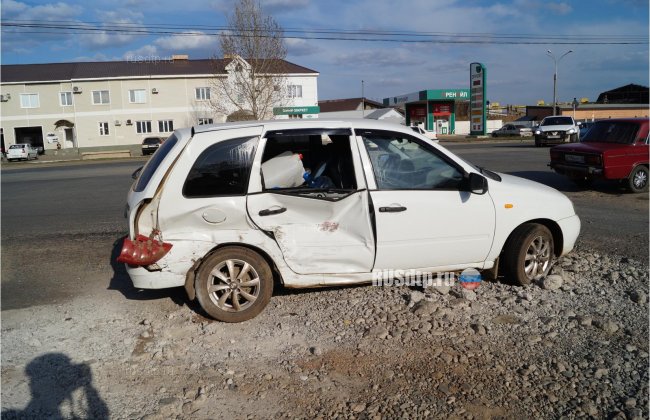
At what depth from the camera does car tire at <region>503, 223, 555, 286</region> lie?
5273 millimetres

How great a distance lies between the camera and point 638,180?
11.8m

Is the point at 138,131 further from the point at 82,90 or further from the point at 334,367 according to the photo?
the point at 334,367

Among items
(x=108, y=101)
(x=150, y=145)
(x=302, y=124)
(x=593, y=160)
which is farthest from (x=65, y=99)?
(x=302, y=124)

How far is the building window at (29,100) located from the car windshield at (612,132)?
58776 millimetres

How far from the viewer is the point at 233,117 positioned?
163 ft

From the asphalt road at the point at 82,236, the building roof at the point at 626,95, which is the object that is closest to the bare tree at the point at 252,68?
the asphalt road at the point at 82,236

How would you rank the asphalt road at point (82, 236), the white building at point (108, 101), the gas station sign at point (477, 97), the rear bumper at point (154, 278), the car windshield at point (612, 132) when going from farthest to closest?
the white building at point (108, 101) → the gas station sign at point (477, 97) → the car windshield at point (612, 132) → the asphalt road at point (82, 236) → the rear bumper at point (154, 278)

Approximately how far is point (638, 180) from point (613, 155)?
102cm

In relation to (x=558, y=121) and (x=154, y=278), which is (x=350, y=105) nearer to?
(x=558, y=121)

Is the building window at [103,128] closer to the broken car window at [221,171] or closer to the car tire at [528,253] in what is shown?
the broken car window at [221,171]

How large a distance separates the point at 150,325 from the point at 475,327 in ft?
9.36

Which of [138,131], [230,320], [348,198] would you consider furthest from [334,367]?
[138,131]

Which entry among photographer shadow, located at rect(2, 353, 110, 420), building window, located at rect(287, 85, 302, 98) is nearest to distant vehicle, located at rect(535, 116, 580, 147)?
photographer shadow, located at rect(2, 353, 110, 420)

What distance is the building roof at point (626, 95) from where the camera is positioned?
8594 centimetres
